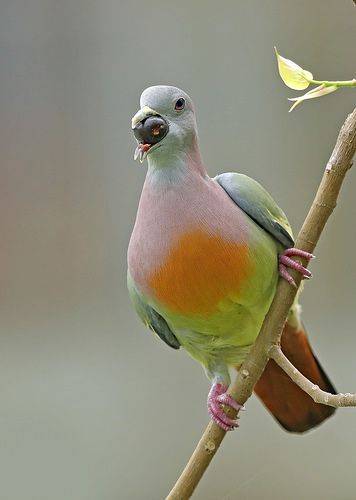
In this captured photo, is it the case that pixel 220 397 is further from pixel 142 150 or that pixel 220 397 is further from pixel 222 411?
pixel 142 150

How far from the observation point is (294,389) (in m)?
1.21

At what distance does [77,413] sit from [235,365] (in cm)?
125

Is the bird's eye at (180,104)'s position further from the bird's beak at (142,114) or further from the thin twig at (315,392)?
the thin twig at (315,392)

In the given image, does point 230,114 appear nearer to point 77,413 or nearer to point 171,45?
point 171,45

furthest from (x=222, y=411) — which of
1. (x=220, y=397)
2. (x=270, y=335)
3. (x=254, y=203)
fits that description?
(x=254, y=203)

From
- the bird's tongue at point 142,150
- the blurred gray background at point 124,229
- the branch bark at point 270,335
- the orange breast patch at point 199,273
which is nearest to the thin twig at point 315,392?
the branch bark at point 270,335

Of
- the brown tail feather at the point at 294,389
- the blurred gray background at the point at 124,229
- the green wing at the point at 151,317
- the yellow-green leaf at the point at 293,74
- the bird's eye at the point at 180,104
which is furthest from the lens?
the blurred gray background at the point at 124,229

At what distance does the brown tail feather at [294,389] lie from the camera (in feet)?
3.90

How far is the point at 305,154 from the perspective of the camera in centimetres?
228

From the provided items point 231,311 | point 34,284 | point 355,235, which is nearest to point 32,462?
point 34,284

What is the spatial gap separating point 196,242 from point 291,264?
11 centimetres

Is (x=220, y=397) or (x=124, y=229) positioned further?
(x=124, y=229)

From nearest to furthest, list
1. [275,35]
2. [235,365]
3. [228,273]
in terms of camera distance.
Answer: [228,273]
[235,365]
[275,35]

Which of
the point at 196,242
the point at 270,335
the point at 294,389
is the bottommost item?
the point at 294,389
